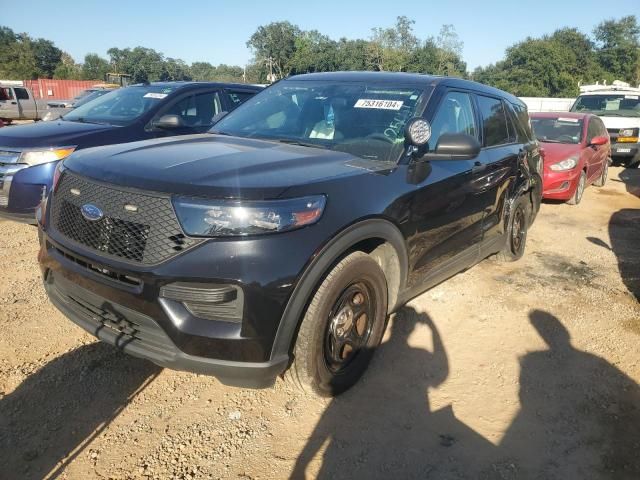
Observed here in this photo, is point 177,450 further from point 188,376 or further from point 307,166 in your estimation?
point 307,166

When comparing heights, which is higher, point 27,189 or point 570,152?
point 570,152

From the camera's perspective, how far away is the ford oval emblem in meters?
2.43

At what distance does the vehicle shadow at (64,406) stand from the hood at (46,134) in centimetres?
279

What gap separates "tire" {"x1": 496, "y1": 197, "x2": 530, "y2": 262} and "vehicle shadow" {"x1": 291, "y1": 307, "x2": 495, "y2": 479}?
7.37 ft

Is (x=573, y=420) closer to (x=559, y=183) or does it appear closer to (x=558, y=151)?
(x=559, y=183)

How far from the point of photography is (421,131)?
10.0 feet

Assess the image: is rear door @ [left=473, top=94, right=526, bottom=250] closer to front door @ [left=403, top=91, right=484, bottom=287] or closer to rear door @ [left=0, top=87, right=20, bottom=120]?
front door @ [left=403, top=91, right=484, bottom=287]

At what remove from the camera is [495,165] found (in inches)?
165

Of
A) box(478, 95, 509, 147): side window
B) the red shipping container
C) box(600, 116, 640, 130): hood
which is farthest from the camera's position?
the red shipping container

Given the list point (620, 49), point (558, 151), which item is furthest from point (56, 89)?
point (620, 49)

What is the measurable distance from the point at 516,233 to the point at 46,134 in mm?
5040

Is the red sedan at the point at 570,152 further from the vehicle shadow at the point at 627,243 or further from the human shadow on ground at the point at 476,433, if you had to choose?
the human shadow on ground at the point at 476,433

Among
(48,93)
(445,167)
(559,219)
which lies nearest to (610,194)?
(559,219)

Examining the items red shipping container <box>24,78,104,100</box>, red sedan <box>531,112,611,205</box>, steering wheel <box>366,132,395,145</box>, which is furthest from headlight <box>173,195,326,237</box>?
red shipping container <box>24,78,104,100</box>
